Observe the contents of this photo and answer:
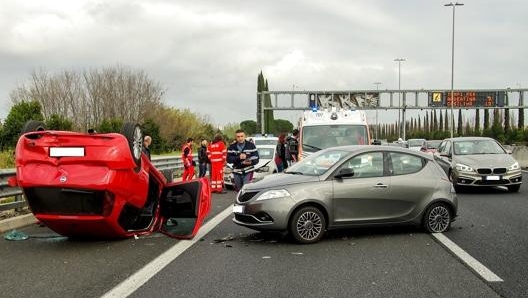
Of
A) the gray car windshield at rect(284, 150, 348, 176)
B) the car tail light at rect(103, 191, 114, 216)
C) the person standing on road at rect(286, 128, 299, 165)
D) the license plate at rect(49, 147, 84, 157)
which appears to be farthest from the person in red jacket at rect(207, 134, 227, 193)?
the license plate at rect(49, 147, 84, 157)

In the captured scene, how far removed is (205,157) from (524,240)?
1329cm

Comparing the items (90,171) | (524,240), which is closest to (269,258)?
(90,171)

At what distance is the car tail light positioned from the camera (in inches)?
300

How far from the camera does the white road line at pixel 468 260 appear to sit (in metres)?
6.32

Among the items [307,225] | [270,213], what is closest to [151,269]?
[270,213]

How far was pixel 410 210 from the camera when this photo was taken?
9.05 m

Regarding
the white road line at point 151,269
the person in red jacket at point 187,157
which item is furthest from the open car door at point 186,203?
the person in red jacket at point 187,157

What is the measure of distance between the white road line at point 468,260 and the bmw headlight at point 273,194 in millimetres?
2365

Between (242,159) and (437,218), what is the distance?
4590 millimetres

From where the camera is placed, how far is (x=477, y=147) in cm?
1703

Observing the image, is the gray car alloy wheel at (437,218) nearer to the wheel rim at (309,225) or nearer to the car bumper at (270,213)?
the wheel rim at (309,225)

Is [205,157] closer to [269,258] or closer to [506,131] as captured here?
[269,258]

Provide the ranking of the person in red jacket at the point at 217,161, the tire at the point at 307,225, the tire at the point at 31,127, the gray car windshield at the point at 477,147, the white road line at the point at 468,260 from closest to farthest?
→ the white road line at the point at 468,260 < the tire at the point at 31,127 < the tire at the point at 307,225 < the gray car windshield at the point at 477,147 < the person in red jacket at the point at 217,161

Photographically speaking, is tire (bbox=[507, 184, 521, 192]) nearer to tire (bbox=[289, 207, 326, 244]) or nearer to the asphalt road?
the asphalt road
